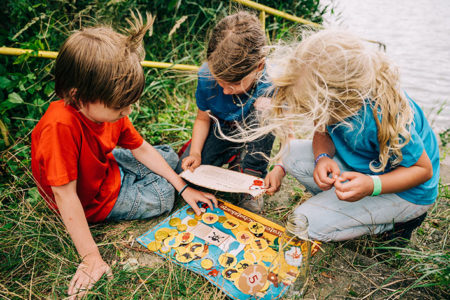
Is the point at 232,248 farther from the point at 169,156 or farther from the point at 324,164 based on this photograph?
the point at 169,156

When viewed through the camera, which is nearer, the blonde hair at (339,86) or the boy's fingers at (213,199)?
the blonde hair at (339,86)

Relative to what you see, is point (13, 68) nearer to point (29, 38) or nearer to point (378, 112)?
point (29, 38)

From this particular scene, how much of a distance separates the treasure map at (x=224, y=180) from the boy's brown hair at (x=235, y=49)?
1.81ft

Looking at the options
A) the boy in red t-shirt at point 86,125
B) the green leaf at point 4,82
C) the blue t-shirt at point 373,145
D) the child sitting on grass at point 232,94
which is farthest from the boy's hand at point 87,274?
the green leaf at point 4,82

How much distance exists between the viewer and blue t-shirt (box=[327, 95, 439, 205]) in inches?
48.0

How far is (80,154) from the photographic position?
138cm

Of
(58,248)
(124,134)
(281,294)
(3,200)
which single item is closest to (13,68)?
(3,200)

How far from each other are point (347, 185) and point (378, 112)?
1.01 feet

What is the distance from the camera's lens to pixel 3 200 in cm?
174

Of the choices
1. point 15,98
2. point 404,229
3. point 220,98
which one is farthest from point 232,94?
point 15,98

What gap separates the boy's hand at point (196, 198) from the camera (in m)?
1.71

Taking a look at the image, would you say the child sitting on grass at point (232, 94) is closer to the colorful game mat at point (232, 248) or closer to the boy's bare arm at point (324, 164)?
the colorful game mat at point (232, 248)

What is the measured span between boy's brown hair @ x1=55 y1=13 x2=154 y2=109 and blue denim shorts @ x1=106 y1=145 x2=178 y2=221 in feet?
1.92

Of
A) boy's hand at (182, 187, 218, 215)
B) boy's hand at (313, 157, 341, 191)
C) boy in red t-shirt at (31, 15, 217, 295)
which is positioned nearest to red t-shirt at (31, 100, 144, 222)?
boy in red t-shirt at (31, 15, 217, 295)
